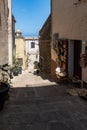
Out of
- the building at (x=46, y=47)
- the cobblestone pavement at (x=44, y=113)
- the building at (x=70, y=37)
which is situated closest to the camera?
the cobblestone pavement at (x=44, y=113)

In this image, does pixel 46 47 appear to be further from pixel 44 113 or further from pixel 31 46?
pixel 31 46

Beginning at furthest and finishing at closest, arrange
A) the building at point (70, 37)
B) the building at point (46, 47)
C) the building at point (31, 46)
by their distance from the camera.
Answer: the building at point (31, 46) < the building at point (46, 47) < the building at point (70, 37)

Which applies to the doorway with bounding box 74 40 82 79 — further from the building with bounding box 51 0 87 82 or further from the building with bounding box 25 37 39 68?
the building with bounding box 25 37 39 68

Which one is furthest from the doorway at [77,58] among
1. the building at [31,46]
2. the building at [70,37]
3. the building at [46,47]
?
the building at [31,46]

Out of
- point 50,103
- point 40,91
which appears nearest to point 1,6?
point 40,91

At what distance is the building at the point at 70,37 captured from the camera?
11298 millimetres

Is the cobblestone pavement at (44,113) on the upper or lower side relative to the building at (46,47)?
lower

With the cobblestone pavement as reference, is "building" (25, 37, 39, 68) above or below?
above

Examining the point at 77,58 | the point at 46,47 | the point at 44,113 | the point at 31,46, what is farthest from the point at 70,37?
the point at 31,46

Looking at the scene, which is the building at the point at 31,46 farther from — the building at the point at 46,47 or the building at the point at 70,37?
the building at the point at 70,37

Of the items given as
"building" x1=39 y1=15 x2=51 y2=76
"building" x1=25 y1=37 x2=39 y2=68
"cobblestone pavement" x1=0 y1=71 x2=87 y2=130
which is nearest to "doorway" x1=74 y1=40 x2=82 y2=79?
"cobblestone pavement" x1=0 y1=71 x2=87 y2=130

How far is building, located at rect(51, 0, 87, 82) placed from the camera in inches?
445

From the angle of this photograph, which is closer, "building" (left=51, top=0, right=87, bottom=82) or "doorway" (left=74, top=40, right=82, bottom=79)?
"building" (left=51, top=0, right=87, bottom=82)

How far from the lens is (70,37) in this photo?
13.1m
